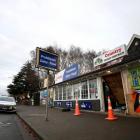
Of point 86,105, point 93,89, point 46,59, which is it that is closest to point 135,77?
point 93,89

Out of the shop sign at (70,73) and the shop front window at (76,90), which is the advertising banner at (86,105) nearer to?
the shop front window at (76,90)

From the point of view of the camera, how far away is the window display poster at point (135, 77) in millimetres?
11633

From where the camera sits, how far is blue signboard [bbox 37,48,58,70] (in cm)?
1161

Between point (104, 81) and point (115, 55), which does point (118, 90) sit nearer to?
point (104, 81)

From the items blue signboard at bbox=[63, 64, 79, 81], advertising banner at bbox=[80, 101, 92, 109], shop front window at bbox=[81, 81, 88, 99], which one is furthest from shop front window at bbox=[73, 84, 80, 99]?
advertising banner at bbox=[80, 101, 92, 109]

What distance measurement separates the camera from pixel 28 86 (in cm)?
4859

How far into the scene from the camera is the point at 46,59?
471 inches

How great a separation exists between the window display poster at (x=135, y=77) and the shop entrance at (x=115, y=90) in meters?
1.50

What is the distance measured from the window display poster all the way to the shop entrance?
59.0 inches

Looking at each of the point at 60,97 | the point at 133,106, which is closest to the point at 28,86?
the point at 60,97

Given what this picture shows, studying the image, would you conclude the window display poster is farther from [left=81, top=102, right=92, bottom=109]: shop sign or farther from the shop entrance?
[left=81, top=102, right=92, bottom=109]: shop sign

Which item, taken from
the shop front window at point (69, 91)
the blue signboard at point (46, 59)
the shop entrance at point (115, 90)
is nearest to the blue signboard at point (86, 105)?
the shop entrance at point (115, 90)

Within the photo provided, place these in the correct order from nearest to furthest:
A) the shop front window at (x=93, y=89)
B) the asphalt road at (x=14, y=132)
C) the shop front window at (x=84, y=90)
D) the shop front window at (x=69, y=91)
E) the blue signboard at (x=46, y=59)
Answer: the asphalt road at (x=14, y=132)
the blue signboard at (x=46, y=59)
the shop front window at (x=93, y=89)
the shop front window at (x=84, y=90)
the shop front window at (x=69, y=91)

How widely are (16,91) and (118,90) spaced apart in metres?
38.4
